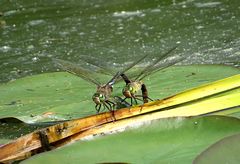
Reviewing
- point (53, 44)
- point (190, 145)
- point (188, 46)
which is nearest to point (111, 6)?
point (53, 44)

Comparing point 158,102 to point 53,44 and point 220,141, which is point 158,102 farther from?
point 53,44

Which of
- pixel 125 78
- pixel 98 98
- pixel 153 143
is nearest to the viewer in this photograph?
pixel 153 143

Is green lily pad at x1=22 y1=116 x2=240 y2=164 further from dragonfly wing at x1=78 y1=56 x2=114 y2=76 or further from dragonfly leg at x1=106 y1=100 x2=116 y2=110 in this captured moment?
dragonfly wing at x1=78 y1=56 x2=114 y2=76

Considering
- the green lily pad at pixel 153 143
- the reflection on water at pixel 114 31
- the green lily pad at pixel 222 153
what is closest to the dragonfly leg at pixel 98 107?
the green lily pad at pixel 153 143

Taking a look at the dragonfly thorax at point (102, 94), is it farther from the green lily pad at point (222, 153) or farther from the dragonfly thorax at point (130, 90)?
the green lily pad at point (222, 153)

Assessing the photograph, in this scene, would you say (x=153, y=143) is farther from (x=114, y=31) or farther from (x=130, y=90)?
(x=114, y=31)

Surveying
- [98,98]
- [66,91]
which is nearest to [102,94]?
[98,98]

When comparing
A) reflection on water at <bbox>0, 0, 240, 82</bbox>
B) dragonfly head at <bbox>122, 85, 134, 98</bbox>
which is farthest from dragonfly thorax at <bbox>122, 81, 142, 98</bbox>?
reflection on water at <bbox>0, 0, 240, 82</bbox>
